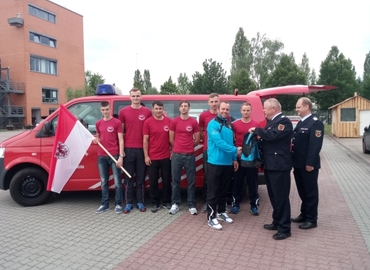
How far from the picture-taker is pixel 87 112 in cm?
637

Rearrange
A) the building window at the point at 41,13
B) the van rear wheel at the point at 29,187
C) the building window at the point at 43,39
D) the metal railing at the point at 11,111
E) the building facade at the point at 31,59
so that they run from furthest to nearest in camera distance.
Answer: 1. the building window at the point at 43,39
2. the building window at the point at 41,13
3. the building facade at the point at 31,59
4. the metal railing at the point at 11,111
5. the van rear wheel at the point at 29,187

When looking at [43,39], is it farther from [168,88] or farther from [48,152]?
[48,152]

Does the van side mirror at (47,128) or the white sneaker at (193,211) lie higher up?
the van side mirror at (47,128)

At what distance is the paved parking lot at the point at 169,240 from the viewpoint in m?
3.96

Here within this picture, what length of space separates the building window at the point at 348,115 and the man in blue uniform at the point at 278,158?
19852 mm

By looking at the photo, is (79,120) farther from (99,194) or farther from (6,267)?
(6,267)

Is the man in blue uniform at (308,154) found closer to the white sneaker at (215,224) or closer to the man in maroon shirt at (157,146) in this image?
the white sneaker at (215,224)

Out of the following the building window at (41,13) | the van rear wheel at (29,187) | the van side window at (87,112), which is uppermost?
the building window at (41,13)

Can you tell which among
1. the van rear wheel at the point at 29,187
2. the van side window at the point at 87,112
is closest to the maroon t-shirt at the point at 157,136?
the van side window at the point at 87,112

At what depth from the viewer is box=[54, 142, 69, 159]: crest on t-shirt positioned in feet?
19.2

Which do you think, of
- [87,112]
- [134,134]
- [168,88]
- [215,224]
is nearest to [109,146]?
[134,134]

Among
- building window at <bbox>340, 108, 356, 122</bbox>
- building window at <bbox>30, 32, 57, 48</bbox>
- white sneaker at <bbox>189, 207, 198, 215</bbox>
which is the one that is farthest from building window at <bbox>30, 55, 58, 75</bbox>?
white sneaker at <bbox>189, 207, 198, 215</bbox>

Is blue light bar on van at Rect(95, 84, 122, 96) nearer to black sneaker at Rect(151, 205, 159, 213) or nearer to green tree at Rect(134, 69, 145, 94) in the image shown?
black sneaker at Rect(151, 205, 159, 213)

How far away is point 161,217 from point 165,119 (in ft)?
5.55
